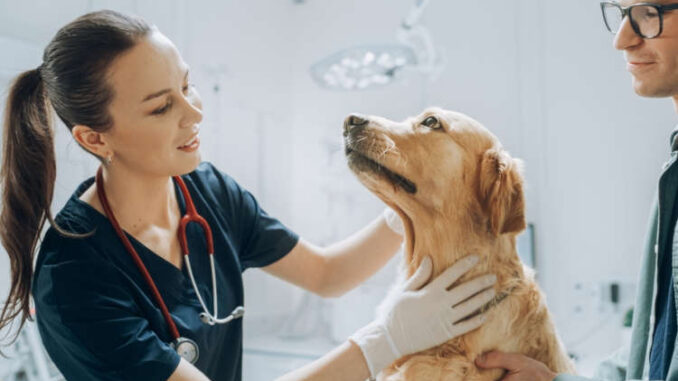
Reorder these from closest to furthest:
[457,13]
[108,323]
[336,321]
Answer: [108,323], [336,321], [457,13]

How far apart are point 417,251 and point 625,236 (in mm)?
1796

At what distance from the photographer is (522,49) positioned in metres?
2.74

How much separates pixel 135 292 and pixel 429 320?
1.90 ft

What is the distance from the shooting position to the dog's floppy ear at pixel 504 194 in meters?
1.06

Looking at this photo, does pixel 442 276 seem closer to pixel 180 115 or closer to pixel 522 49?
pixel 180 115

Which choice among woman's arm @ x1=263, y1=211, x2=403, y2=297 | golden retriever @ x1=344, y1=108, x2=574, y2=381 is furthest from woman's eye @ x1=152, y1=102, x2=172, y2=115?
woman's arm @ x1=263, y1=211, x2=403, y2=297

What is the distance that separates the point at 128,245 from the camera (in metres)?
1.06

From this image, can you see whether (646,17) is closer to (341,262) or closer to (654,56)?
(654,56)

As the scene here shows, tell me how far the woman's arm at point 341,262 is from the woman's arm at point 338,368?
0.36 m

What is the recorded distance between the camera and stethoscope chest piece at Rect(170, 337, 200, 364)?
1.03 m

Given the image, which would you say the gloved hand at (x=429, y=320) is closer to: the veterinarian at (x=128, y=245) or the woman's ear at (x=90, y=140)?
the veterinarian at (x=128, y=245)

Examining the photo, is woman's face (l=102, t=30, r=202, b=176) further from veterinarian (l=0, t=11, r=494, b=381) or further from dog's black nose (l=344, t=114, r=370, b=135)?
dog's black nose (l=344, t=114, r=370, b=135)

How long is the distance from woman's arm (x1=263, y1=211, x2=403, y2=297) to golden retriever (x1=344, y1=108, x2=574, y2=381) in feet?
0.83

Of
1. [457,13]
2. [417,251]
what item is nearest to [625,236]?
[457,13]
